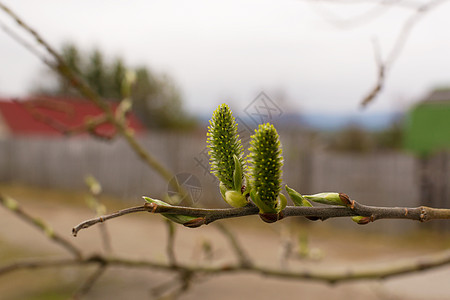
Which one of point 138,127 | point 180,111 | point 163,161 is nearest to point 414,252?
point 163,161

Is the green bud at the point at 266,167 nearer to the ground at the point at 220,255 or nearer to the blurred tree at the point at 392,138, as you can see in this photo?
the ground at the point at 220,255

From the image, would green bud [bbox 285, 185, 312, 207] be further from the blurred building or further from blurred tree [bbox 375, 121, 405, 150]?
blurred tree [bbox 375, 121, 405, 150]

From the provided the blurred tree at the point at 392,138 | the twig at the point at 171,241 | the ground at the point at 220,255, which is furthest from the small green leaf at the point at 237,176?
the blurred tree at the point at 392,138

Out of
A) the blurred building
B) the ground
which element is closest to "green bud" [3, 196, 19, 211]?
the ground

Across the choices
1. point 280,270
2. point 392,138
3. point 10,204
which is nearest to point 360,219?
point 10,204

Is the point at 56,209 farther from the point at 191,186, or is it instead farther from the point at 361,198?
the point at 191,186
